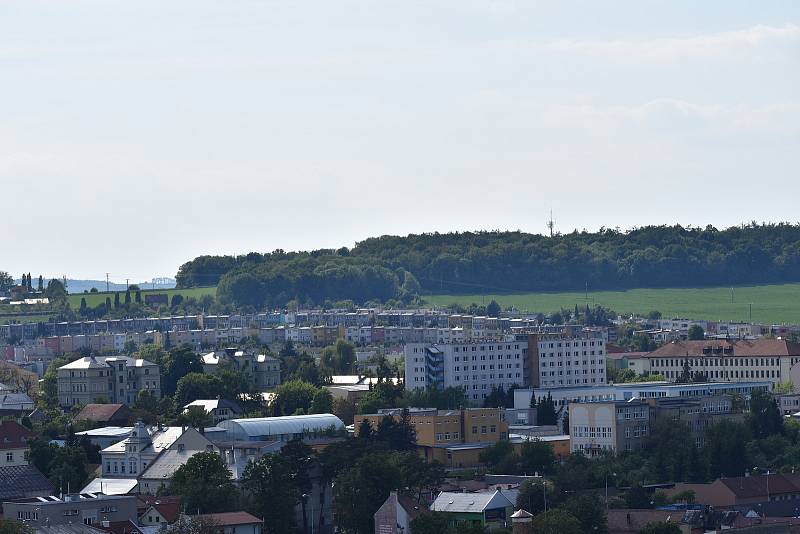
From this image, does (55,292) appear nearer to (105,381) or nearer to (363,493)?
(105,381)

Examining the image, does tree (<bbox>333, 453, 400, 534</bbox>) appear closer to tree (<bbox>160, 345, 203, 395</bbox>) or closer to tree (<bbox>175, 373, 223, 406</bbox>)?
tree (<bbox>175, 373, 223, 406</bbox>)

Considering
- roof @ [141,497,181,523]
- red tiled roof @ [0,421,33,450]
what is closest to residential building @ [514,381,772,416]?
red tiled roof @ [0,421,33,450]

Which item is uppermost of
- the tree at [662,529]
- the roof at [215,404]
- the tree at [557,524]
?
the roof at [215,404]

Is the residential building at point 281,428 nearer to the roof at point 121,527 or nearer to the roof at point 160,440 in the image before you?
the roof at point 160,440

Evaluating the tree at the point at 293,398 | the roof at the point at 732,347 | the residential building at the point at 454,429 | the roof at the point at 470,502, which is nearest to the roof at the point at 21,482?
the roof at the point at 470,502

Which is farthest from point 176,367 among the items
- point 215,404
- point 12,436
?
point 12,436

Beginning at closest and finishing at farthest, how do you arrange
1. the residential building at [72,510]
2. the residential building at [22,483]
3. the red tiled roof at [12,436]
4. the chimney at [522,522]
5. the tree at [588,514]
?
the residential building at [72,510] < the chimney at [522,522] < the tree at [588,514] < the residential building at [22,483] < the red tiled roof at [12,436]
